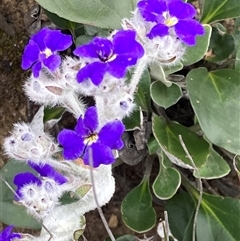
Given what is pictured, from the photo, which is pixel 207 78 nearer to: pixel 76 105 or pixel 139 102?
pixel 139 102

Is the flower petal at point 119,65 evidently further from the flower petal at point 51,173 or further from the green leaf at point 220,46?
the green leaf at point 220,46

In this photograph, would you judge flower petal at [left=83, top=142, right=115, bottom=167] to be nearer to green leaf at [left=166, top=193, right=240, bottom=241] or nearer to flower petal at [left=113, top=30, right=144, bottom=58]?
flower petal at [left=113, top=30, right=144, bottom=58]

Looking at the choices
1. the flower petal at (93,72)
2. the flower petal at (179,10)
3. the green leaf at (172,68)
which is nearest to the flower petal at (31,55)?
the flower petal at (93,72)

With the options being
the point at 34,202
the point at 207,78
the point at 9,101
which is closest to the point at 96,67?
the point at 34,202

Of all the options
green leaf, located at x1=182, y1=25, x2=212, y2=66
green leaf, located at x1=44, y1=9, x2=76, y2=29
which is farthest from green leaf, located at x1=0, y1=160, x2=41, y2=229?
green leaf, located at x1=182, y1=25, x2=212, y2=66

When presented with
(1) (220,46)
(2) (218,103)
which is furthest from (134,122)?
(1) (220,46)
